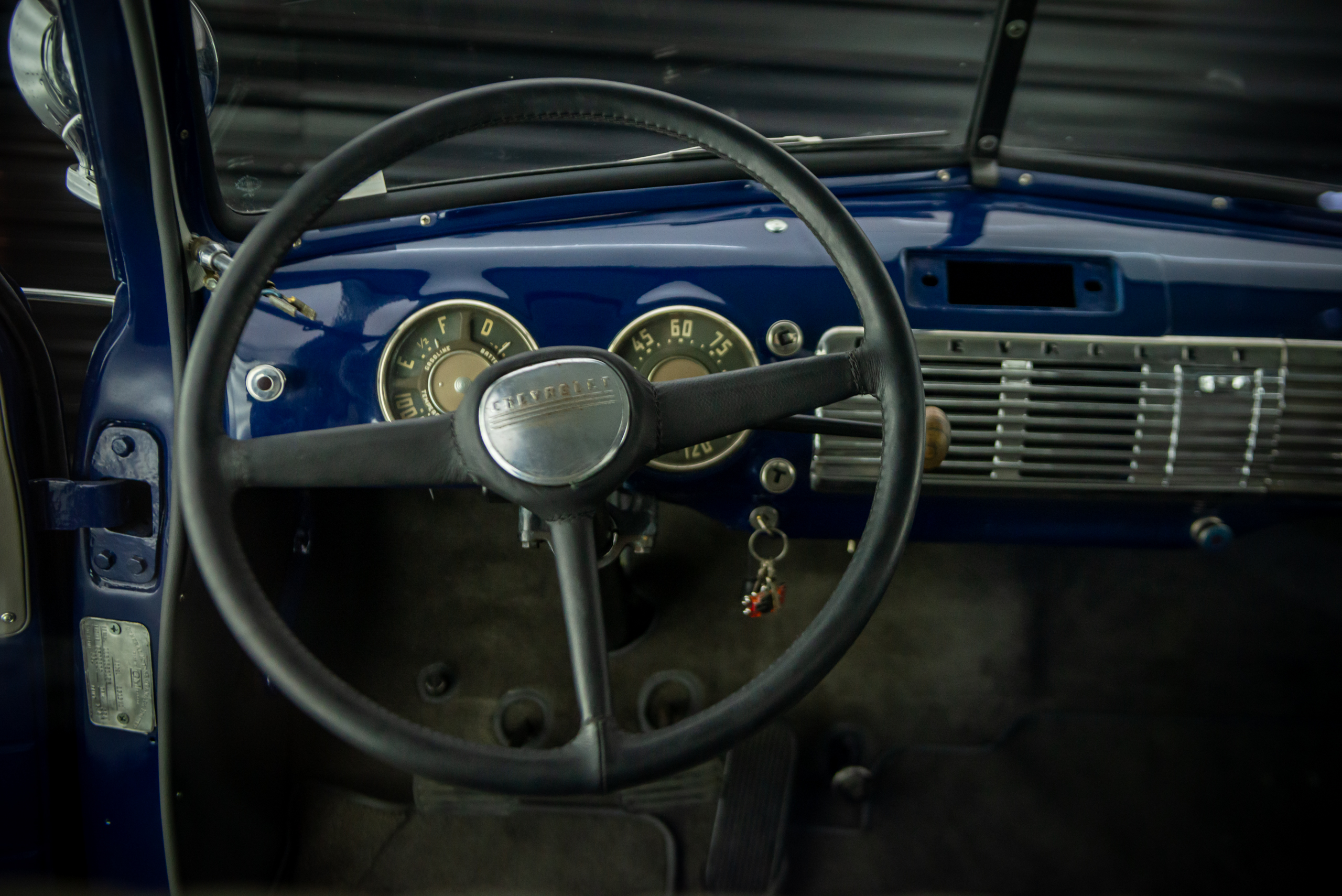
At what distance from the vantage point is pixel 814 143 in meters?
1.44

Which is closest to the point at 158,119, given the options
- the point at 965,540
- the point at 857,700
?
the point at 965,540

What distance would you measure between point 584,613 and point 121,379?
82cm

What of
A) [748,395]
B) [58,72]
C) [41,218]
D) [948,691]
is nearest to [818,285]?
[748,395]

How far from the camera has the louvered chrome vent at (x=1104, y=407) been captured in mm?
1316

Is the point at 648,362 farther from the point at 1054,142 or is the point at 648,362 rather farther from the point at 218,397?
the point at 1054,142

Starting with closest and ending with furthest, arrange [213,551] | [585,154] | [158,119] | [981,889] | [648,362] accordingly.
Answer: [213,551] → [158,119] → [648,362] → [585,154] → [981,889]

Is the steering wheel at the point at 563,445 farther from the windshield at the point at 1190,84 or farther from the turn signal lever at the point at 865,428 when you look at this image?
the windshield at the point at 1190,84

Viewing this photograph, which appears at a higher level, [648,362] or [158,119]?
[158,119]

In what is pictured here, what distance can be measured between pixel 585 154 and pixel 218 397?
2.46 feet

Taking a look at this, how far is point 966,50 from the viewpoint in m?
1.41

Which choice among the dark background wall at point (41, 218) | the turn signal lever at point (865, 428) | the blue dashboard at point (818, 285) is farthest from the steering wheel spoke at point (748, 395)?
the dark background wall at point (41, 218)

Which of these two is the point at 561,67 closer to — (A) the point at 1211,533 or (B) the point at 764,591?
(B) the point at 764,591

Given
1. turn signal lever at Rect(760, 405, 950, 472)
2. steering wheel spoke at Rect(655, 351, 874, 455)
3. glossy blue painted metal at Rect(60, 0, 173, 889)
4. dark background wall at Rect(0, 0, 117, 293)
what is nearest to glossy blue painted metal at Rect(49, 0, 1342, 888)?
glossy blue painted metal at Rect(60, 0, 173, 889)

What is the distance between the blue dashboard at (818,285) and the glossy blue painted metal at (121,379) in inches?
4.9
